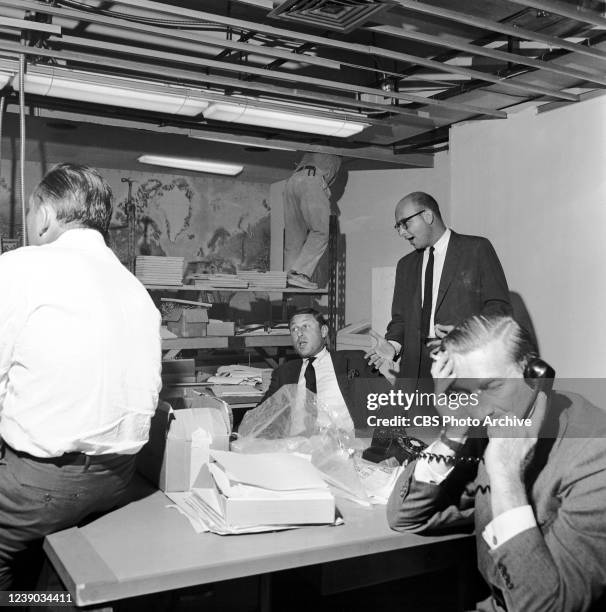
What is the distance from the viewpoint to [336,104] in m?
4.32

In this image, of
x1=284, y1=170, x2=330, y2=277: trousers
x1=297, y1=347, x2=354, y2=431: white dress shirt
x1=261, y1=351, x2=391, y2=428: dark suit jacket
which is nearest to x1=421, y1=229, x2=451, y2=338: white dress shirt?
x1=261, y1=351, x2=391, y2=428: dark suit jacket

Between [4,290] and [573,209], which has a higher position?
[573,209]

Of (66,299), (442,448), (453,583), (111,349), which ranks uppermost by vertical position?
(66,299)

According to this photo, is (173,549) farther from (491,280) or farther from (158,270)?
(158,270)

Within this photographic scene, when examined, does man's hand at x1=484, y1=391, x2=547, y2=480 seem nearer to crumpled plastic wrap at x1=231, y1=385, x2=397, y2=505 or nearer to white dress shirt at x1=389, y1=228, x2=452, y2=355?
crumpled plastic wrap at x1=231, y1=385, x2=397, y2=505

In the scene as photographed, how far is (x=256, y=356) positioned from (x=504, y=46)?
12.7 feet

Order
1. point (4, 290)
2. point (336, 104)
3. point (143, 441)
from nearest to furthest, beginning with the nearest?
point (4, 290) → point (143, 441) → point (336, 104)

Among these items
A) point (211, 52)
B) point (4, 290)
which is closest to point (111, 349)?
point (4, 290)

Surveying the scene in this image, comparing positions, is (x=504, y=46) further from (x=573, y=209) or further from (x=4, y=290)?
(x=4, y=290)

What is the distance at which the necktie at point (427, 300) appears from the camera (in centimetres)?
376

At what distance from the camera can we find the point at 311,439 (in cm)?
240

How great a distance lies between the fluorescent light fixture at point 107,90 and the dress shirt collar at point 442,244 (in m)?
1.45

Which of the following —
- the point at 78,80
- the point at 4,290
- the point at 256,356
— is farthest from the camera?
the point at 256,356

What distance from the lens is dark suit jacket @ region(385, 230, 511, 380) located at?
11.8 ft
